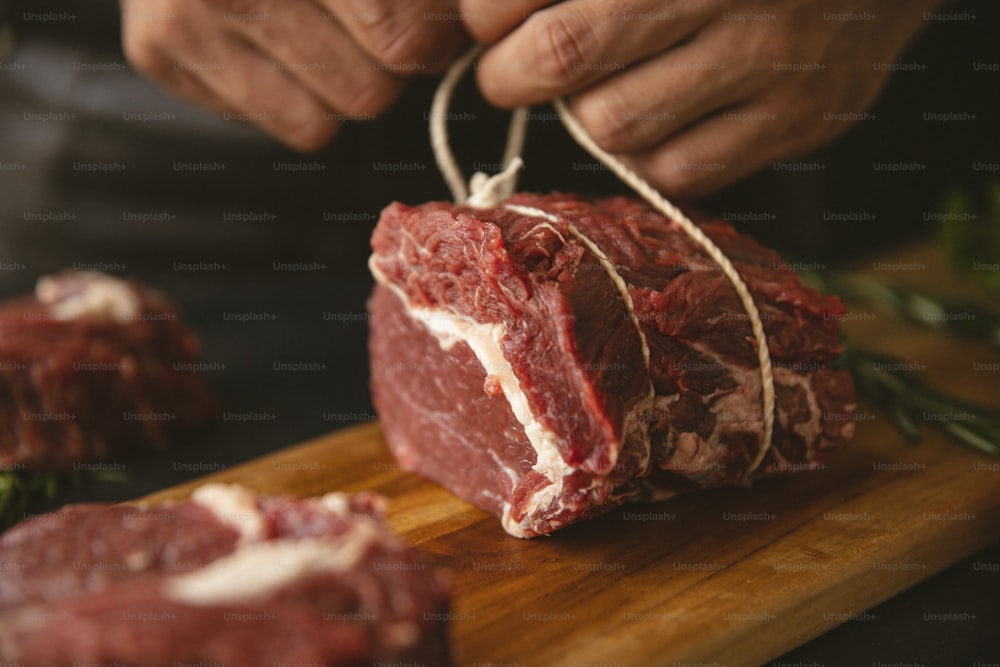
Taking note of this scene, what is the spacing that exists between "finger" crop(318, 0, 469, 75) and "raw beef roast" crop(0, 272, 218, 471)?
1826 mm

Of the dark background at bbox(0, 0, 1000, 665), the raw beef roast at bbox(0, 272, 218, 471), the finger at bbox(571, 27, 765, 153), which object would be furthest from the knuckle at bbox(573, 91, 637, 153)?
the raw beef roast at bbox(0, 272, 218, 471)

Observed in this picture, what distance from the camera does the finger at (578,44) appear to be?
133 inches

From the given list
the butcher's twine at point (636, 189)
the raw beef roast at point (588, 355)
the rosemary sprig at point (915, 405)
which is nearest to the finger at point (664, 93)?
the butcher's twine at point (636, 189)

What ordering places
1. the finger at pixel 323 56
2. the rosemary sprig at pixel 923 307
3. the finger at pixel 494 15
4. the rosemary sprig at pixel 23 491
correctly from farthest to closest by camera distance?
the rosemary sprig at pixel 923 307 → the finger at pixel 323 56 → the rosemary sprig at pixel 23 491 → the finger at pixel 494 15

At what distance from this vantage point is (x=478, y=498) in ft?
11.8

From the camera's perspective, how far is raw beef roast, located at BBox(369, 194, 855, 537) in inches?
120

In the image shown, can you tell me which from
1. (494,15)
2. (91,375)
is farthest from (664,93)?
(91,375)

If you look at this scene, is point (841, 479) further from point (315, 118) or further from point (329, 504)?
point (315, 118)

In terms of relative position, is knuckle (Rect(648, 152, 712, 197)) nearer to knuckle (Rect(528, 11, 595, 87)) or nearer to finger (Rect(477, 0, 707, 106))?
finger (Rect(477, 0, 707, 106))

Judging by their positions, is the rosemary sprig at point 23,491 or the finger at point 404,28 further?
the rosemary sprig at point 23,491

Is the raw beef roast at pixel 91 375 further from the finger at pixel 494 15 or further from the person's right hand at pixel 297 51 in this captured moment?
the finger at pixel 494 15

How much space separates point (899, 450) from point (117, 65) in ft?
16.0

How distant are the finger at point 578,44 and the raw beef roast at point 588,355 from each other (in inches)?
17.7

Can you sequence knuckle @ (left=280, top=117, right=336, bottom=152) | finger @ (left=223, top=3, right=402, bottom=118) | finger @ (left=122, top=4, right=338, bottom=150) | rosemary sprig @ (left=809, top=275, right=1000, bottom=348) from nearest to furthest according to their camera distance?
finger @ (left=223, top=3, right=402, bottom=118) < finger @ (left=122, top=4, right=338, bottom=150) < knuckle @ (left=280, top=117, right=336, bottom=152) < rosemary sprig @ (left=809, top=275, right=1000, bottom=348)
